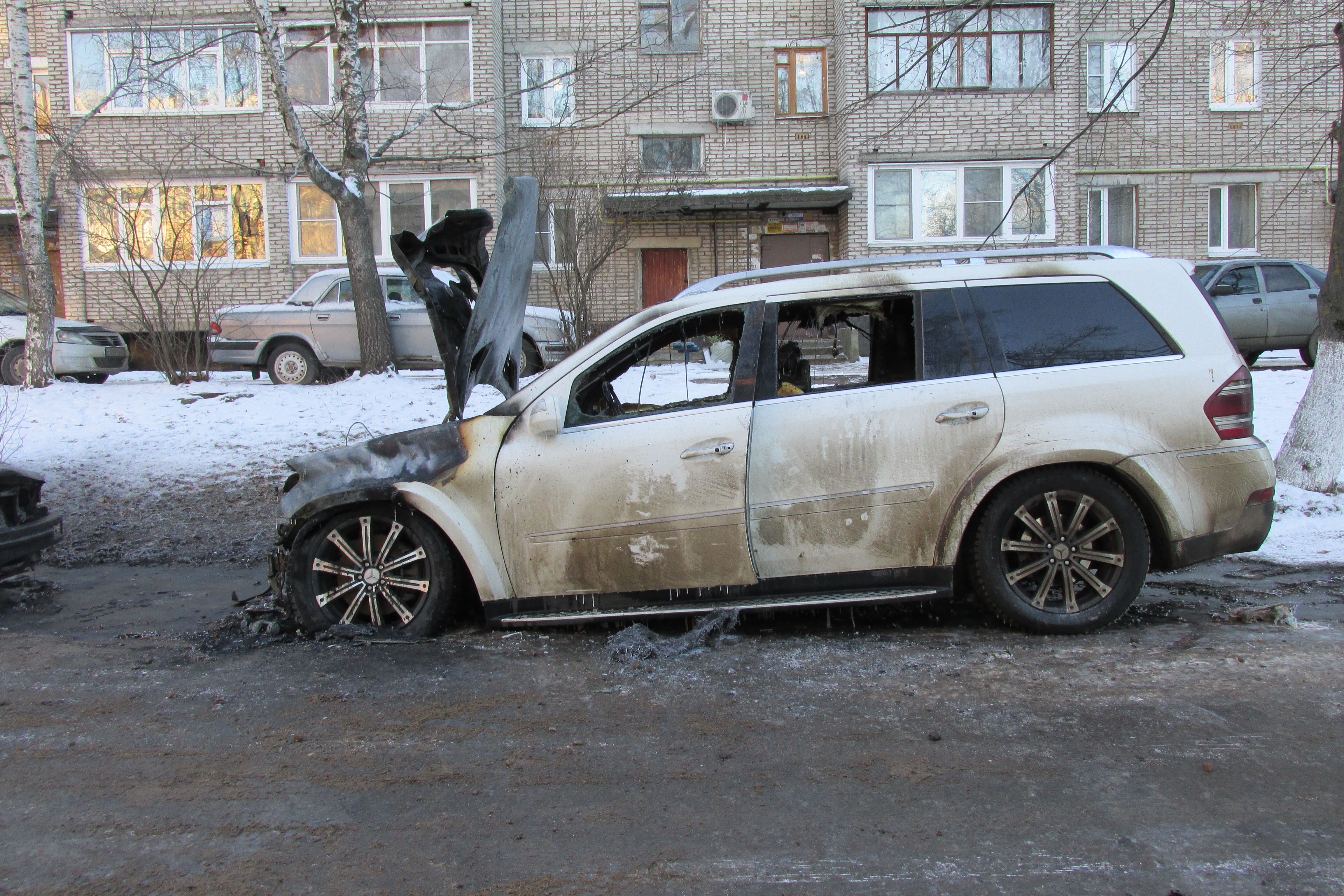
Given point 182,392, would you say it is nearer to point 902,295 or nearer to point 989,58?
point 902,295

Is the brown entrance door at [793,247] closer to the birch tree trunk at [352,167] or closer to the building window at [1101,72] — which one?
A: the building window at [1101,72]

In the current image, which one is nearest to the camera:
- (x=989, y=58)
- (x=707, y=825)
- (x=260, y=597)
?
(x=707, y=825)

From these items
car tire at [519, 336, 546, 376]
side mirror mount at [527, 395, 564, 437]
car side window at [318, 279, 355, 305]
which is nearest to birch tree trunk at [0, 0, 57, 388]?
car side window at [318, 279, 355, 305]

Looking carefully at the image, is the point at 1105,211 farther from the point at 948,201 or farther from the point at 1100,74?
the point at 948,201

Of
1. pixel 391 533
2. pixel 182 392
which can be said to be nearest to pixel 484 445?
pixel 391 533

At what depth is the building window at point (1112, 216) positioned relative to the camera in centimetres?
2053

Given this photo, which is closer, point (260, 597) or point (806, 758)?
point (806, 758)

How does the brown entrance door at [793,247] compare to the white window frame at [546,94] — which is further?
the brown entrance door at [793,247]

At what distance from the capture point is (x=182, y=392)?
420 inches

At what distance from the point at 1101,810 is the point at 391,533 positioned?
3.14 meters

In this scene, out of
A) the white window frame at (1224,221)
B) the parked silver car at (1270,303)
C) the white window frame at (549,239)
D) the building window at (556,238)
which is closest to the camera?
the parked silver car at (1270,303)

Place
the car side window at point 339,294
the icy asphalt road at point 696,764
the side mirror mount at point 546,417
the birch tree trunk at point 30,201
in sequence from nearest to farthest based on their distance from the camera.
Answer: the icy asphalt road at point 696,764, the side mirror mount at point 546,417, the birch tree trunk at point 30,201, the car side window at point 339,294

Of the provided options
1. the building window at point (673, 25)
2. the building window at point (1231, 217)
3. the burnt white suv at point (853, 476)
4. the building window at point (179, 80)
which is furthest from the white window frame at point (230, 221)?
the building window at point (1231, 217)

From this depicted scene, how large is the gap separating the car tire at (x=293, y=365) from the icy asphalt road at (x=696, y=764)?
30.1 ft
